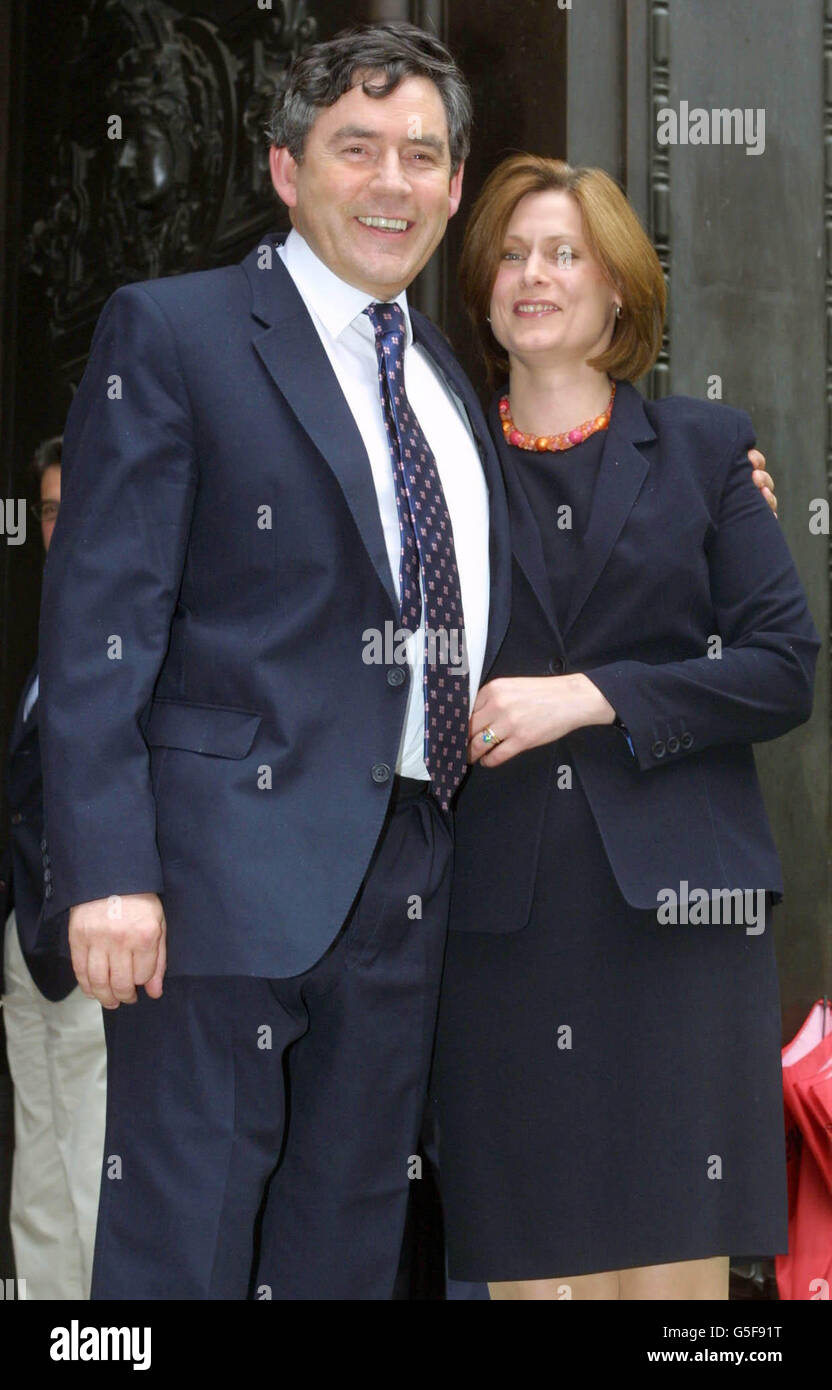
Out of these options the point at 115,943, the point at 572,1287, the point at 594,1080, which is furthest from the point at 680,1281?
the point at 115,943

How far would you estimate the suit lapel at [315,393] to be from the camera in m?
2.44

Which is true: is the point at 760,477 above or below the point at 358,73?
below

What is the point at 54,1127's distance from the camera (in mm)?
3943

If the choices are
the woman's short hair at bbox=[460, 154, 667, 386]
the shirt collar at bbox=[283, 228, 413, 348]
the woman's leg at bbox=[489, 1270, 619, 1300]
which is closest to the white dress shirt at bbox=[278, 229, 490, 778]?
the shirt collar at bbox=[283, 228, 413, 348]

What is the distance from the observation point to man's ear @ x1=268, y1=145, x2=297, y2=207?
2688mm

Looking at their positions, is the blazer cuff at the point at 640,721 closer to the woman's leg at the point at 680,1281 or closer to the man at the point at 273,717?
the man at the point at 273,717

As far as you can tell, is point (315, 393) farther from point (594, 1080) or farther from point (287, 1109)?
point (594, 1080)

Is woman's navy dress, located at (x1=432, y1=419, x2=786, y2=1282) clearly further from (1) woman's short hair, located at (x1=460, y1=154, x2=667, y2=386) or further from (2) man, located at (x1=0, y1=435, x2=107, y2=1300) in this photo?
(2) man, located at (x1=0, y1=435, x2=107, y2=1300)

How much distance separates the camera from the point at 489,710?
2.65 metres

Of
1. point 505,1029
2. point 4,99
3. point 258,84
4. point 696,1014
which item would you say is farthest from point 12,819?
point 4,99

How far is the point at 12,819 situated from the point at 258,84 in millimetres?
1933

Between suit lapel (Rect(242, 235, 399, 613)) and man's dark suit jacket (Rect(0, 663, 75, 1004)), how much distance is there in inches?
51.1

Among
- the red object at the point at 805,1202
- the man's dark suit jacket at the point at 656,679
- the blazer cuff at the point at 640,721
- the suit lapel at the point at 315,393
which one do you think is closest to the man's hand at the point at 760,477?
the man's dark suit jacket at the point at 656,679

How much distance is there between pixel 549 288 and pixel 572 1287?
1603 millimetres
